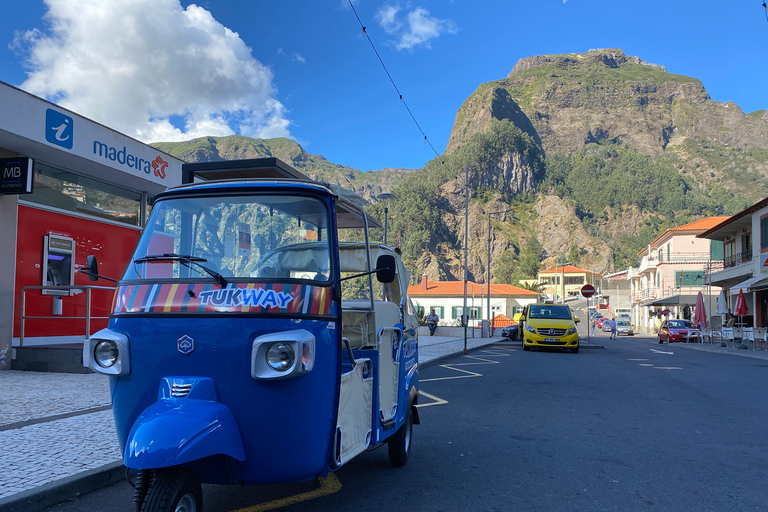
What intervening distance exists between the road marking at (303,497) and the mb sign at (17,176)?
870cm

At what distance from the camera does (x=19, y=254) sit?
1155 centimetres

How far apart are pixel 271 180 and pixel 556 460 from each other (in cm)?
376

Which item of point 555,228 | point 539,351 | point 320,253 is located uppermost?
point 555,228

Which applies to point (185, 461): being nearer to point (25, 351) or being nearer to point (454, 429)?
point (454, 429)

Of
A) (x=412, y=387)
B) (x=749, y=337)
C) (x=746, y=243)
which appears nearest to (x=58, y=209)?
(x=412, y=387)

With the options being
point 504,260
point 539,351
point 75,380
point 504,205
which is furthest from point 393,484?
point 504,205

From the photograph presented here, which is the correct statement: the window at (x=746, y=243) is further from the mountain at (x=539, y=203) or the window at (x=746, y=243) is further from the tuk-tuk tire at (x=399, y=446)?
the mountain at (x=539, y=203)

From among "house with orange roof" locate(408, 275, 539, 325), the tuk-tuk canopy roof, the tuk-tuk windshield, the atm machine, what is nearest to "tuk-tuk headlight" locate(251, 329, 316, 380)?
the tuk-tuk windshield

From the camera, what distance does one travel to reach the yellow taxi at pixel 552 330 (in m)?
21.7

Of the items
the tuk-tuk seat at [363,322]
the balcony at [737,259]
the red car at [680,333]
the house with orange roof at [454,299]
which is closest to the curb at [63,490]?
the tuk-tuk seat at [363,322]

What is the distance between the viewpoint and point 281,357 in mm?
3404

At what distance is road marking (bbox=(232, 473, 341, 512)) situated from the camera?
427 centimetres

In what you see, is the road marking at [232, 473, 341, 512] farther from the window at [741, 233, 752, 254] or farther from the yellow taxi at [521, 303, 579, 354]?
the window at [741, 233, 752, 254]

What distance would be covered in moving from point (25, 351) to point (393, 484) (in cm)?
917
